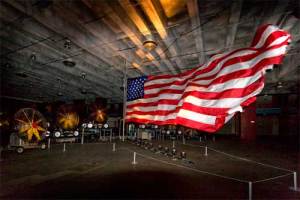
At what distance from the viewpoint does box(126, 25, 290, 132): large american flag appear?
298 cm

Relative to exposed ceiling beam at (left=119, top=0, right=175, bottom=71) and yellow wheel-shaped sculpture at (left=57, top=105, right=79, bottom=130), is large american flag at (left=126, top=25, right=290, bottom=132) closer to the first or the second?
exposed ceiling beam at (left=119, top=0, right=175, bottom=71)

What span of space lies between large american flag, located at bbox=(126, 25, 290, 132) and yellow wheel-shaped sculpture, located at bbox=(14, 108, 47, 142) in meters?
9.30

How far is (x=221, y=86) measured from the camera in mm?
3449

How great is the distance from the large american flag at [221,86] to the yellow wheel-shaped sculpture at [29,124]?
30.5ft

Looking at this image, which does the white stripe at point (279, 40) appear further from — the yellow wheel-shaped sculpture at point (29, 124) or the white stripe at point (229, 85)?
the yellow wheel-shaped sculpture at point (29, 124)

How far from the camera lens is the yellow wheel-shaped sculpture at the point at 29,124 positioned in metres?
10.3

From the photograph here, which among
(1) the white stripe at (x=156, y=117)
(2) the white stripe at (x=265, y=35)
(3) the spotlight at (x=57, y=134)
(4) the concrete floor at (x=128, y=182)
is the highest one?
(2) the white stripe at (x=265, y=35)

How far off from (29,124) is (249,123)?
76.9 ft

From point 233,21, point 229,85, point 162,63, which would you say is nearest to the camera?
point 229,85

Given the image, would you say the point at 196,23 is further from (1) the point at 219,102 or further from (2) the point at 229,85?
(1) the point at 219,102

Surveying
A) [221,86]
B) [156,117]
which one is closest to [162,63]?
[156,117]

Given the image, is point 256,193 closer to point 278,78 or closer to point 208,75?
point 208,75

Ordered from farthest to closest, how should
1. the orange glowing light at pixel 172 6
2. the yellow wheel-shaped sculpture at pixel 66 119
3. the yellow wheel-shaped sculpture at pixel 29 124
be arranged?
1. the yellow wheel-shaped sculpture at pixel 66 119
2. the yellow wheel-shaped sculpture at pixel 29 124
3. the orange glowing light at pixel 172 6

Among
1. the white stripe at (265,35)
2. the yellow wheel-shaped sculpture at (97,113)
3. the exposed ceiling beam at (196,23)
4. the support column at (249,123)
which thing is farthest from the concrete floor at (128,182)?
the support column at (249,123)
